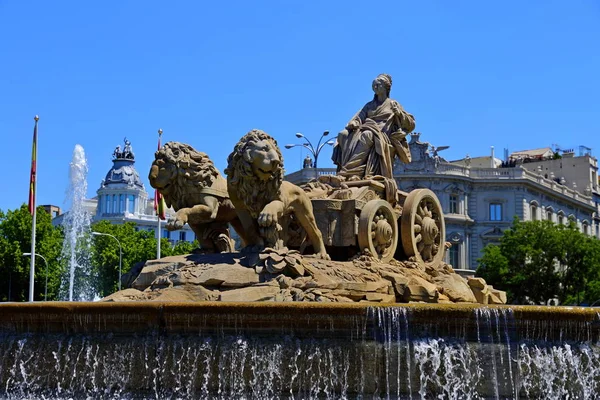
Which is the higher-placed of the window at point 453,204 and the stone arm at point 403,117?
the window at point 453,204

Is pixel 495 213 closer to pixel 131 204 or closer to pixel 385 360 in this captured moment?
pixel 131 204

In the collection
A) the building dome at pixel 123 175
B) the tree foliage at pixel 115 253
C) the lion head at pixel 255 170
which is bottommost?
the lion head at pixel 255 170

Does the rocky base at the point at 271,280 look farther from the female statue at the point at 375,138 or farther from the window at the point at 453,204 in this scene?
the window at the point at 453,204

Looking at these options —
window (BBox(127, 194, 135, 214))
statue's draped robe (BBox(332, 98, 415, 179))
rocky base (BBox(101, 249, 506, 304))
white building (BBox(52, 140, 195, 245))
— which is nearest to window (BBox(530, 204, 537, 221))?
white building (BBox(52, 140, 195, 245))

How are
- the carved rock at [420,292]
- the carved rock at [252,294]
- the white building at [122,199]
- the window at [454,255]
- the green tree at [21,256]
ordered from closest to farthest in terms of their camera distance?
the carved rock at [252,294]
the carved rock at [420,292]
the green tree at [21,256]
the window at [454,255]
the white building at [122,199]

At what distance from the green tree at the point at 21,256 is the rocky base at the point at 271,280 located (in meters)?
43.3

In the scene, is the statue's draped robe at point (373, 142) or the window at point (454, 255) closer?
the statue's draped robe at point (373, 142)

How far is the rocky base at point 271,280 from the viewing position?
12680 millimetres

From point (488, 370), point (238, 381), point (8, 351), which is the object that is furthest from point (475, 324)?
point (8, 351)

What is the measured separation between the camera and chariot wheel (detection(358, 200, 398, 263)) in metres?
15.0

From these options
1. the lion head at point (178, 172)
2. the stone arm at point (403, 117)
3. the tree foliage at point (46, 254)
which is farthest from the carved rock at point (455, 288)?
the tree foliage at point (46, 254)

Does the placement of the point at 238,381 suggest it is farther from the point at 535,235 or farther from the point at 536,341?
the point at 535,235

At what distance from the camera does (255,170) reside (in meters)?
13.5

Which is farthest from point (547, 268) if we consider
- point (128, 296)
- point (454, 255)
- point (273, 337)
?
point (273, 337)
